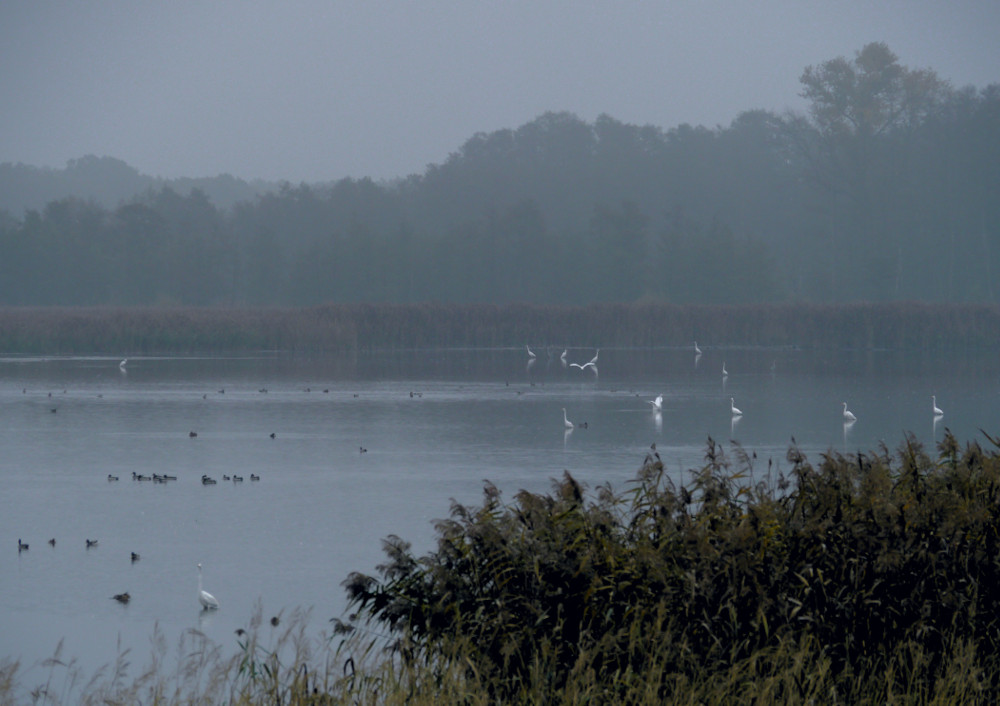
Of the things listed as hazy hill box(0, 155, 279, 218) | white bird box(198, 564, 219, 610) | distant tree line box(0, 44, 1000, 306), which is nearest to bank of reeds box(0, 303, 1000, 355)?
distant tree line box(0, 44, 1000, 306)

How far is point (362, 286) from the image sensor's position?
206ft

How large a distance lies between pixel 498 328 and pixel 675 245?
1903 cm

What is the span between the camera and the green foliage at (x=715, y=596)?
4797 mm

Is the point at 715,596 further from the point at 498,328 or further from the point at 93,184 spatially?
the point at 93,184

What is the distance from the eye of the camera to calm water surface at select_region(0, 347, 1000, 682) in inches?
360

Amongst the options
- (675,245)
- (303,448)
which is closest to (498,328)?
(675,245)

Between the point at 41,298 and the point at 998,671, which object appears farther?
the point at 41,298

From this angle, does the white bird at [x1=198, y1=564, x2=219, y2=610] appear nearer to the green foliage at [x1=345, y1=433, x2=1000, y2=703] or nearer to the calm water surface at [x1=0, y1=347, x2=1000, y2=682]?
the calm water surface at [x1=0, y1=347, x2=1000, y2=682]

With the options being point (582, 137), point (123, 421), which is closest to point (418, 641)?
point (123, 421)

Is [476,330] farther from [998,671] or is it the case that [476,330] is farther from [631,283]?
[998,671]

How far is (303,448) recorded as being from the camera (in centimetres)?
1773

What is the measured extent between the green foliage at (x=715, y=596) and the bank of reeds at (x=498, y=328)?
36.1 meters

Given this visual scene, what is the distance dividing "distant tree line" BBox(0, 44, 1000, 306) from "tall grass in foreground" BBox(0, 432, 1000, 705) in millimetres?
53342

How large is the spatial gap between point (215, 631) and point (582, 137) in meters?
72.8
